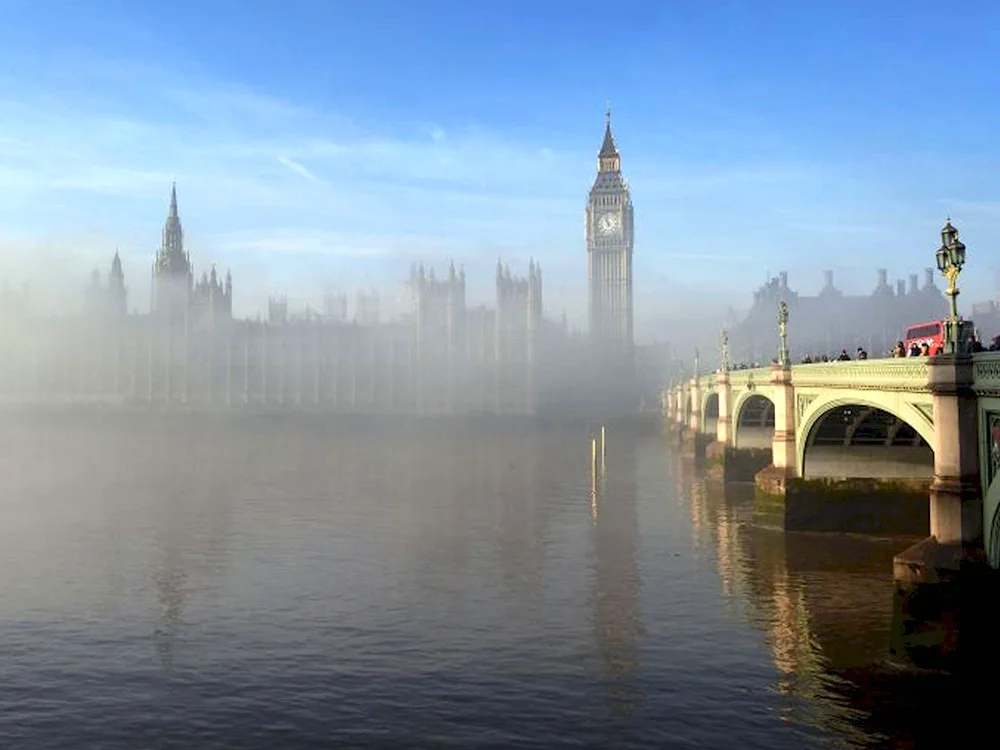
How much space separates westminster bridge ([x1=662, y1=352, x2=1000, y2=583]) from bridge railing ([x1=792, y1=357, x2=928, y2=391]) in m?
0.07

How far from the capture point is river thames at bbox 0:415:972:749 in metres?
20.7

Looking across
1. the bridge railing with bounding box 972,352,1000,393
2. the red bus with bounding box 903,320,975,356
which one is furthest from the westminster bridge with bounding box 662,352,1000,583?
the red bus with bounding box 903,320,975,356

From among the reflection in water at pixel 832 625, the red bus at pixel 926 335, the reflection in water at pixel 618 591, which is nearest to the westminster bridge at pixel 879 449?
the reflection in water at pixel 832 625

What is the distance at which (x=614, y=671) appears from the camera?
24.3 meters

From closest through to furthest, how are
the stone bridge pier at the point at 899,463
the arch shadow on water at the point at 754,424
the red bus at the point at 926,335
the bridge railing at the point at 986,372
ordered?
the bridge railing at the point at 986,372 → the stone bridge pier at the point at 899,463 → the red bus at the point at 926,335 → the arch shadow on water at the point at 754,424

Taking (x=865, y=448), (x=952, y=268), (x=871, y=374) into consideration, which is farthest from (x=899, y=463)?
(x=952, y=268)

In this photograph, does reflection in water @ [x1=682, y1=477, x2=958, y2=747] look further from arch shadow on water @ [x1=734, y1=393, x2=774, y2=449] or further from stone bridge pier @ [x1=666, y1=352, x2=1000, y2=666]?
arch shadow on water @ [x1=734, y1=393, x2=774, y2=449]

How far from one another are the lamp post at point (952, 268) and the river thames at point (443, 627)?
334 inches

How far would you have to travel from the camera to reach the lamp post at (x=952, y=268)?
984 inches

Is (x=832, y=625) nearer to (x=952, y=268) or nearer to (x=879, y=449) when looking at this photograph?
(x=952, y=268)

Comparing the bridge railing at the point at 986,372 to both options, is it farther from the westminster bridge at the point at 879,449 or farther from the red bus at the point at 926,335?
the red bus at the point at 926,335

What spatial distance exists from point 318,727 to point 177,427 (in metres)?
155

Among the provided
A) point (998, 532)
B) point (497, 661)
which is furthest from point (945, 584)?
point (497, 661)

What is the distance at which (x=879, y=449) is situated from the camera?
4319 centimetres
